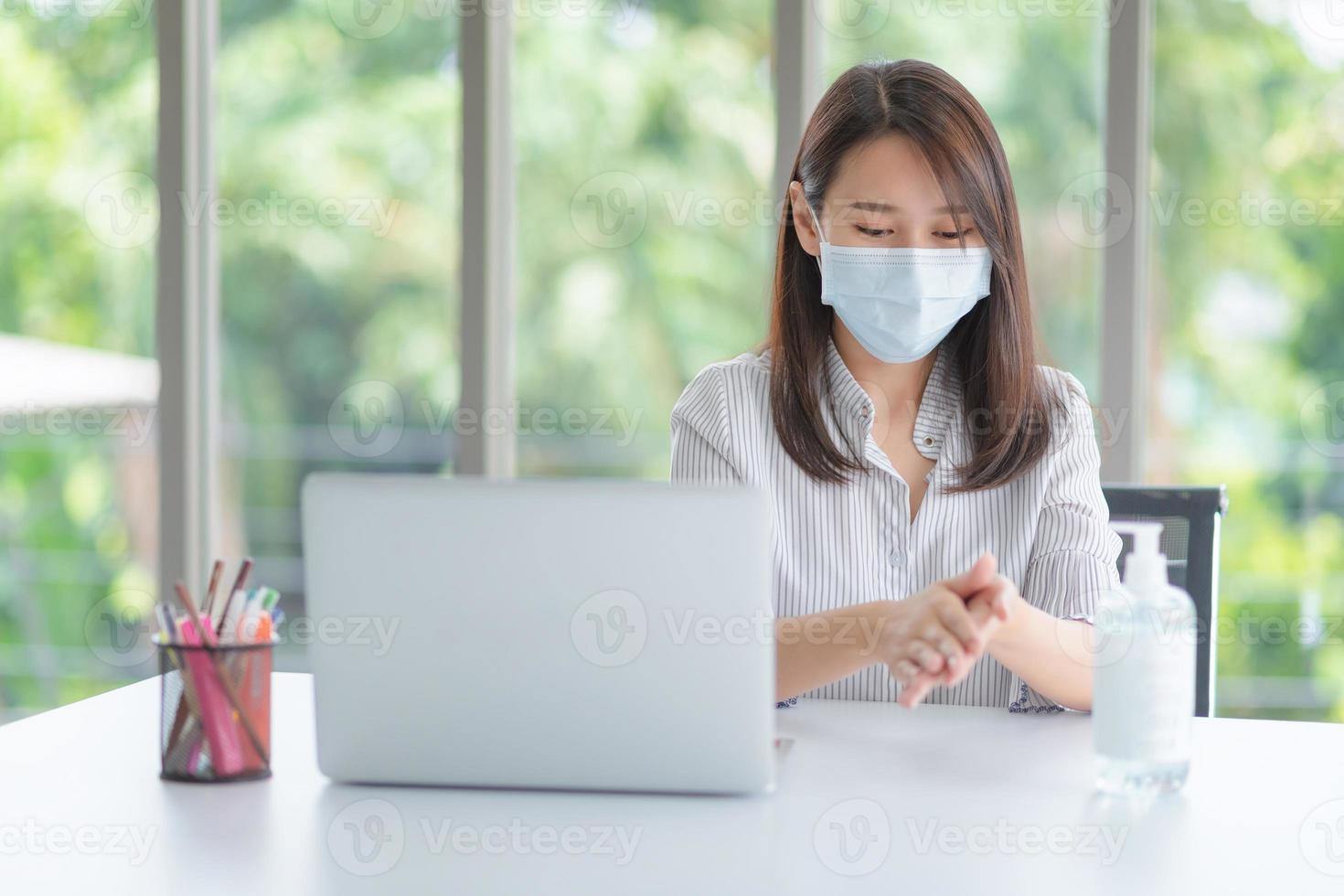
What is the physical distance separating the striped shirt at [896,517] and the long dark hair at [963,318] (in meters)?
0.02

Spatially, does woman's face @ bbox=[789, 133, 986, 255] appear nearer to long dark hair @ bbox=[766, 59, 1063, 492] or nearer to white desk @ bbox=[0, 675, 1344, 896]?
long dark hair @ bbox=[766, 59, 1063, 492]

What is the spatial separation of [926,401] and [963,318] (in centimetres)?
12

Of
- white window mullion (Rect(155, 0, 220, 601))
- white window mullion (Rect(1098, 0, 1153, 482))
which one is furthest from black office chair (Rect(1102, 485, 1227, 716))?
white window mullion (Rect(155, 0, 220, 601))

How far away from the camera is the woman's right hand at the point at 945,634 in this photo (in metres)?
1.12

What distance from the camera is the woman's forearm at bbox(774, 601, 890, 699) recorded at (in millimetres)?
1298

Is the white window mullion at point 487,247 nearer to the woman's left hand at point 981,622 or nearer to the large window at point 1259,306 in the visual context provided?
the large window at point 1259,306

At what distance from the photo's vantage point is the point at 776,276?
Answer: 1769mm

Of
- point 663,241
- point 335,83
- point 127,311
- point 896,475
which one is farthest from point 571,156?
point 896,475

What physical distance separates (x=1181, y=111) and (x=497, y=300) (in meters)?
1.62

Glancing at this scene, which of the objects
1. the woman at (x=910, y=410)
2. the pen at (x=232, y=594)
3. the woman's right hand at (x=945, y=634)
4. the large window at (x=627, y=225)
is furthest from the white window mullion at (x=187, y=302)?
the woman's right hand at (x=945, y=634)

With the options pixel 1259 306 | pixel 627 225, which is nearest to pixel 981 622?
pixel 1259 306

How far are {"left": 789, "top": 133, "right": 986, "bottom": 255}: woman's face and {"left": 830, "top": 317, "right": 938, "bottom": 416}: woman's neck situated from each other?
163 mm

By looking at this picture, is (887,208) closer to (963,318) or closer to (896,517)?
(963,318)

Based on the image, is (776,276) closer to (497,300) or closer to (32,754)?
(32,754)
